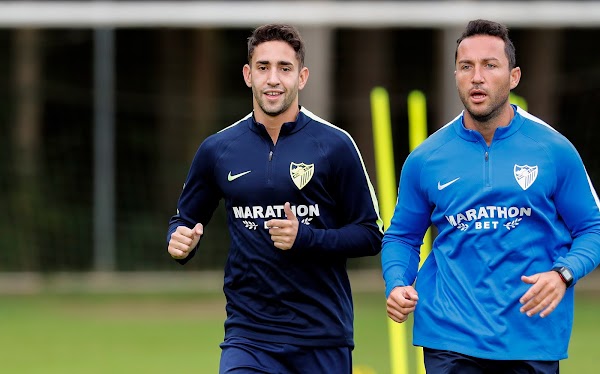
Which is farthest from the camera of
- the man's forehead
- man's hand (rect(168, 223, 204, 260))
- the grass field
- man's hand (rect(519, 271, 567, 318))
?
the grass field

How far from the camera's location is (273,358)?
5.64 metres

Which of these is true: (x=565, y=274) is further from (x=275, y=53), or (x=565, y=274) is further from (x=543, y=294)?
(x=275, y=53)

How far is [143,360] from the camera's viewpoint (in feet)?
34.4

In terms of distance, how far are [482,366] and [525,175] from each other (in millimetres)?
781

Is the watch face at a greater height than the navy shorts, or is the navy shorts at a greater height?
the watch face

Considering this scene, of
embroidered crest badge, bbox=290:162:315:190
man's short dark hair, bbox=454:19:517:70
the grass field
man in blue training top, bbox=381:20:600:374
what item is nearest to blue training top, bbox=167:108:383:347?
embroidered crest badge, bbox=290:162:315:190

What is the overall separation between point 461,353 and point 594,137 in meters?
11.9

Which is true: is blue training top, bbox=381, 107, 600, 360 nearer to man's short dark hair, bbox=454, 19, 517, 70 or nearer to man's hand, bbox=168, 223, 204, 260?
man's short dark hair, bbox=454, 19, 517, 70

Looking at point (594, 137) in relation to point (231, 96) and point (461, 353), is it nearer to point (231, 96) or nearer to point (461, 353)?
point (231, 96)

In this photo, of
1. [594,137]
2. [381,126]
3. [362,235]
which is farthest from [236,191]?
[594,137]

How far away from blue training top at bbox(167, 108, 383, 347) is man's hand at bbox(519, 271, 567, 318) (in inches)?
38.6

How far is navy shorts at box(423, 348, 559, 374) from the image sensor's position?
5.05 meters

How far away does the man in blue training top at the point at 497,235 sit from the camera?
5047 millimetres

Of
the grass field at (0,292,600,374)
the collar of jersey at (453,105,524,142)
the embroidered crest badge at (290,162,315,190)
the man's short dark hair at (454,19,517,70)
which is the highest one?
the man's short dark hair at (454,19,517,70)
